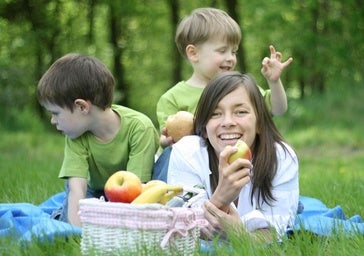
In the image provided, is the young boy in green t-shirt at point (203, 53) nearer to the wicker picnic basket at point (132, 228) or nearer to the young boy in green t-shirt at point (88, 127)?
the young boy in green t-shirt at point (88, 127)

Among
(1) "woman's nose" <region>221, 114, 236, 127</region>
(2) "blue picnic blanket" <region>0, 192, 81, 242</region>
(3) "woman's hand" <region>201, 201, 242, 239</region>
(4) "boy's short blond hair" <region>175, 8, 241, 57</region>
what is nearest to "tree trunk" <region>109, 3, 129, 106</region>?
(4) "boy's short blond hair" <region>175, 8, 241, 57</region>

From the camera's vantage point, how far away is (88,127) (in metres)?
4.07

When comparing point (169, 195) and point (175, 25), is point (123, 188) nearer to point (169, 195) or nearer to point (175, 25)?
point (169, 195)

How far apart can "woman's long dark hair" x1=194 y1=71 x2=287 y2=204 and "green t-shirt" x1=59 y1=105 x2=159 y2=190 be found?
0.49 metres

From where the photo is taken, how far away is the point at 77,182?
4.05 metres

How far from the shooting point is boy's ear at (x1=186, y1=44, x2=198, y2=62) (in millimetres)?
4918

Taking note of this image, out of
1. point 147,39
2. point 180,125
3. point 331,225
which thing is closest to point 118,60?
point 147,39

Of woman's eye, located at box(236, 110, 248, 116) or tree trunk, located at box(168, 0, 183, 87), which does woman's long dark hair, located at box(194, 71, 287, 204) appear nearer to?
woman's eye, located at box(236, 110, 248, 116)

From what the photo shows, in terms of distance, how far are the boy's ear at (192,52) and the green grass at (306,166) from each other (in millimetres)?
1304

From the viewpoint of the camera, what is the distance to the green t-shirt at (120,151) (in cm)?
409

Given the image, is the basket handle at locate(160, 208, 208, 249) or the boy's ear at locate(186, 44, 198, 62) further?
the boy's ear at locate(186, 44, 198, 62)

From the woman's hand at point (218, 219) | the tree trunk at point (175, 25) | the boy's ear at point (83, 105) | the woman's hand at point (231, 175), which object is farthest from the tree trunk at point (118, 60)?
the woman's hand at point (231, 175)

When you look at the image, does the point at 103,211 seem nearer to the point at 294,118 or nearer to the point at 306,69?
the point at 294,118

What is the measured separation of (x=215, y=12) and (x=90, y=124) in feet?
4.62
